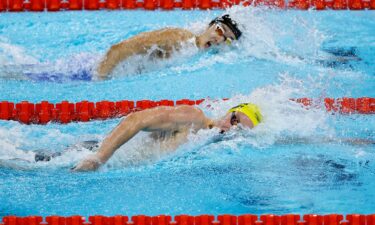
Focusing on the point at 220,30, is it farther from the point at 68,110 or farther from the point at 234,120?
the point at 234,120

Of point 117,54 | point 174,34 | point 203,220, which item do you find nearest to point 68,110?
point 117,54

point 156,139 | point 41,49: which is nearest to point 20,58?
point 41,49

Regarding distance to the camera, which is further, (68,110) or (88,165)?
(68,110)

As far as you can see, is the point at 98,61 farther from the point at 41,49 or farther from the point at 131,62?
the point at 41,49

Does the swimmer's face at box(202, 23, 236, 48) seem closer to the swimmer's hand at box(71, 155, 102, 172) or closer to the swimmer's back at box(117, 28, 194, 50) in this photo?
the swimmer's back at box(117, 28, 194, 50)

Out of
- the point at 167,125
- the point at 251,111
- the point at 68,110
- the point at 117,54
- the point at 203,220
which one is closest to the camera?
the point at 203,220

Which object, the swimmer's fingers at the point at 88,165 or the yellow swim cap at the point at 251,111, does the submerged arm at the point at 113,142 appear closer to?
the swimmer's fingers at the point at 88,165

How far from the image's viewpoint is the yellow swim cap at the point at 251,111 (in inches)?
212

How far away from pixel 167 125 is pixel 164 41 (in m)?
1.68

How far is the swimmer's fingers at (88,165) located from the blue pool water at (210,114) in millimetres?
37

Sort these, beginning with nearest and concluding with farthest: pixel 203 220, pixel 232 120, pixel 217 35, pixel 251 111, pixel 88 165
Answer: pixel 203 220, pixel 88 165, pixel 232 120, pixel 251 111, pixel 217 35

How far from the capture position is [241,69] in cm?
707

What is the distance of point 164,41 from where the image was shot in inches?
267

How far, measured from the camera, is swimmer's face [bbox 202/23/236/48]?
264 inches
